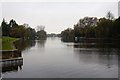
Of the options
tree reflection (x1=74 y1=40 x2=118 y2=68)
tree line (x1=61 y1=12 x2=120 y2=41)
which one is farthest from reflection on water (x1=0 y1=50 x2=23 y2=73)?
tree line (x1=61 y1=12 x2=120 y2=41)

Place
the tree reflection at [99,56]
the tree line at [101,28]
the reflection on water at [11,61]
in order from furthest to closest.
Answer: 1. the tree line at [101,28]
2. the tree reflection at [99,56]
3. the reflection on water at [11,61]

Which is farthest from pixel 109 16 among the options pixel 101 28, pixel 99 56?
pixel 99 56

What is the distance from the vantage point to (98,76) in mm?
16625

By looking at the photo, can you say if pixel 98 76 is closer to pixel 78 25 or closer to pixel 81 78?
pixel 81 78

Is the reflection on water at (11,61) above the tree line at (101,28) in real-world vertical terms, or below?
below

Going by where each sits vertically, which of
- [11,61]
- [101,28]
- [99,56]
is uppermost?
[101,28]

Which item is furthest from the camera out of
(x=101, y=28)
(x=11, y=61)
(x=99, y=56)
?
(x=101, y=28)

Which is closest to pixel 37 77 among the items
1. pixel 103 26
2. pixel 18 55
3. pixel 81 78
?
pixel 81 78

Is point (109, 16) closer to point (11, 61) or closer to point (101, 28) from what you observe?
point (101, 28)

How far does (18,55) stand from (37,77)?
728 cm

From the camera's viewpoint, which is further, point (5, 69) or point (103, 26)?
point (103, 26)

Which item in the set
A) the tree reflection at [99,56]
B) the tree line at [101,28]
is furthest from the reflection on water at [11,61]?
the tree line at [101,28]

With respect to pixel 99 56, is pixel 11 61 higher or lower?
higher

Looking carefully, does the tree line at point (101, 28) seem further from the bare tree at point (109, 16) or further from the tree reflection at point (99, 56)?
the tree reflection at point (99, 56)
